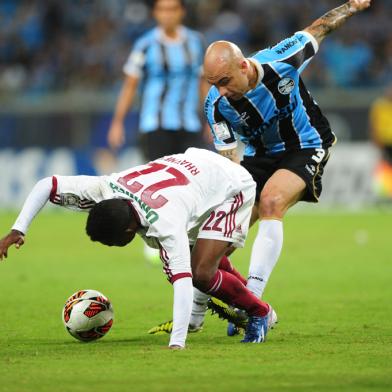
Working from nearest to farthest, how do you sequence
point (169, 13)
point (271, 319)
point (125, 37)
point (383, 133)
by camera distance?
point (271, 319) → point (169, 13) → point (383, 133) → point (125, 37)

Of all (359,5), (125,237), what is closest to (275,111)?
(359,5)

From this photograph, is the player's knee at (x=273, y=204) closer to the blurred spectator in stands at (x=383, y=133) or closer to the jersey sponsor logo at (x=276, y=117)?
the jersey sponsor logo at (x=276, y=117)

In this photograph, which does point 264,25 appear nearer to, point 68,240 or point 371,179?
point 371,179

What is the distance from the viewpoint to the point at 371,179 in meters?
19.4

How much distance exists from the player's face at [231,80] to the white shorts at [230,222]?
67cm

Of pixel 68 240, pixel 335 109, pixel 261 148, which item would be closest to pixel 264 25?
pixel 335 109

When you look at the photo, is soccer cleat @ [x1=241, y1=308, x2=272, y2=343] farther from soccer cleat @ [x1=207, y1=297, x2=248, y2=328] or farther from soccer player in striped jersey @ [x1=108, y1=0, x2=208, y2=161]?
soccer player in striped jersey @ [x1=108, y1=0, x2=208, y2=161]

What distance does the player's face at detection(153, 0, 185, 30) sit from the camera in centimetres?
1075

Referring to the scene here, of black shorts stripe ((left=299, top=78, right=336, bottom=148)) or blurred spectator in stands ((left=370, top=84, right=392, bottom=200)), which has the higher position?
black shorts stripe ((left=299, top=78, right=336, bottom=148))

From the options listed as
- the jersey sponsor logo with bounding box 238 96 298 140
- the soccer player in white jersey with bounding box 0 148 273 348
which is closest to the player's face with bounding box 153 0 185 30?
the jersey sponsor logo with bounding box 238 96 298 140

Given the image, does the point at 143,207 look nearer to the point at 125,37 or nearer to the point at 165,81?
the point at 165,81

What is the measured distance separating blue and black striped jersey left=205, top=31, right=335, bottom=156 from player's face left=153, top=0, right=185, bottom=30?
135 inches

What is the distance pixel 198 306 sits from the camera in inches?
281

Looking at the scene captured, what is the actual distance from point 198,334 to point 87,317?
2.68 feet
